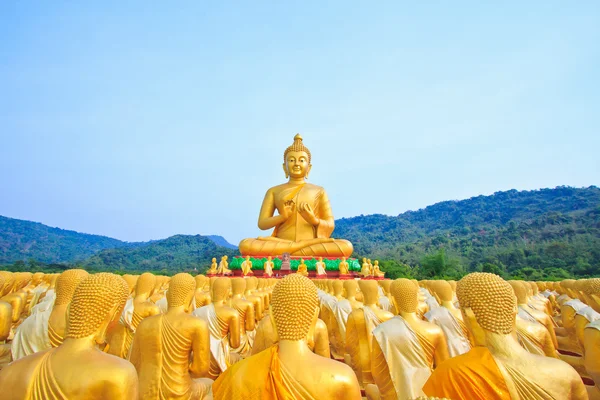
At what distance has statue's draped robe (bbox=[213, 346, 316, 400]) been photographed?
1879 millimetres

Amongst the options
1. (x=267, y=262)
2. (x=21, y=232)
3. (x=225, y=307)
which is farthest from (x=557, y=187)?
(x=21, y=232)

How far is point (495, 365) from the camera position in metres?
1.90

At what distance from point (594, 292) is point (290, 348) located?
14.3 feet

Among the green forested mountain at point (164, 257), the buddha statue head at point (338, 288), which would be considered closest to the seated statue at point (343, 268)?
the buddha statue head at point (338, 288)

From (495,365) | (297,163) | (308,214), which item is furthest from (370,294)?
(297,163)

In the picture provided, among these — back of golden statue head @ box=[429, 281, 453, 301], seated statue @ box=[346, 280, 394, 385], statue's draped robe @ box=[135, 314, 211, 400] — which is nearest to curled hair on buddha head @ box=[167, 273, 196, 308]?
statue's draped robe @ box=[135, 314, 211, 400]

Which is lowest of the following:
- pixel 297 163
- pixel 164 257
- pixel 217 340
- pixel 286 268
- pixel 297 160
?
pixel 217 340

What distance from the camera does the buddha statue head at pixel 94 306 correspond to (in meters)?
1.93

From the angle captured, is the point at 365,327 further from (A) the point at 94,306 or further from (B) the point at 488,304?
(A) the point at 94,306

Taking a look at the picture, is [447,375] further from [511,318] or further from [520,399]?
[511,318]

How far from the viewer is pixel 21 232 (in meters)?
95.2

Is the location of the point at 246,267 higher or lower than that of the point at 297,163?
lower

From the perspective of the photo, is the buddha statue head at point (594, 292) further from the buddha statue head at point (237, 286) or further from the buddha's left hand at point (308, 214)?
the buddha's left hand at point (308, 214)

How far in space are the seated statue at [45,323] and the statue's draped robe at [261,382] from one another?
2123 millimetres
